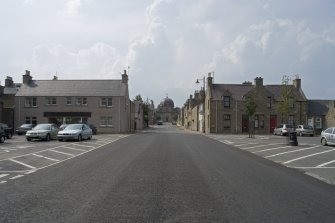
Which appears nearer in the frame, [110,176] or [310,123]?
[110,176]

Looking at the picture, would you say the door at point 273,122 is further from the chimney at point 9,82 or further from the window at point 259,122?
the chimney at point 9,82

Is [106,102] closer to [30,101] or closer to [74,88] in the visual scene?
[74,88]

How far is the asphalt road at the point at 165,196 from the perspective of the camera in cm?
755

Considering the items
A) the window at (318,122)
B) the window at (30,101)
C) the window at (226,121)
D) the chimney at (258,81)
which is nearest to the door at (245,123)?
the window at (226,121)

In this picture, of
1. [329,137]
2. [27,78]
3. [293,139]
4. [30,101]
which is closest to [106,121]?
[30,101]

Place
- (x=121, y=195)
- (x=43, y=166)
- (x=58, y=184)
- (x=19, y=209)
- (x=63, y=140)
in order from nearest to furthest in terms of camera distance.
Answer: (x=19, y=209) → (x=121, y=195) → (x=58, y=184) → (x=43, y=166) → (x=63, y=140)

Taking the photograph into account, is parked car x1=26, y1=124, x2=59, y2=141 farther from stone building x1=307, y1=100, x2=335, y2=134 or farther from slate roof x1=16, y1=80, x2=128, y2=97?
stone building x1=307, y1=100, x2=335, y2=134

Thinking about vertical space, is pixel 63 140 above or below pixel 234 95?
below

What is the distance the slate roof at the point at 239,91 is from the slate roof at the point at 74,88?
47.9 ft

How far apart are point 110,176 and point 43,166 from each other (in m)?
4.32

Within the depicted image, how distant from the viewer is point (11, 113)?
2451 inches

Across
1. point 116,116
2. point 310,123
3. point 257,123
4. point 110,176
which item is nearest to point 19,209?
point 110,176

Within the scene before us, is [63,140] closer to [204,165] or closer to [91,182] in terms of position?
[204,165]

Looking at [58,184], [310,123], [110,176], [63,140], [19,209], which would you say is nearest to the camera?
[19,209]
